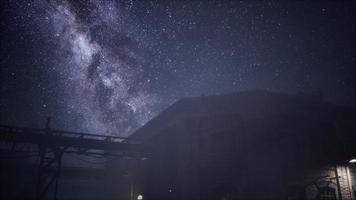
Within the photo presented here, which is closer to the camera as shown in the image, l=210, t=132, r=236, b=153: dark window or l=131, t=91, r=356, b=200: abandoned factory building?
l=131, t=91, r=356, b=200: abandoned factory building

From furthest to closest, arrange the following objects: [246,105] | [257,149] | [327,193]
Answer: [327,193] → [246,105] → [257,149]

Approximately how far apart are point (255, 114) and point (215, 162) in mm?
3159

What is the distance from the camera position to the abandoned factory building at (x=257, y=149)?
12312mm

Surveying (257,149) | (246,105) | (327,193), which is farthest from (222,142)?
(327,193)

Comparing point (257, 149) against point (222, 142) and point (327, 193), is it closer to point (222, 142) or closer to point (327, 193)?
point (222, 142)

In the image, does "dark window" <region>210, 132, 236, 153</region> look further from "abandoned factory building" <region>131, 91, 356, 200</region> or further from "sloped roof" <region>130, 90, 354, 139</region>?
"sloped roof" <region>130, 90, 354, 139</region>

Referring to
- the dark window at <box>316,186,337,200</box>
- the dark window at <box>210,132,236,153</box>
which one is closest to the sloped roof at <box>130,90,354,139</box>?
the dark window at <box>210,132,236,153</box>

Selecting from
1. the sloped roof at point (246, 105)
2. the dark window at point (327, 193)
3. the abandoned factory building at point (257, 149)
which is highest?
the sloped roof at point (246, 105)

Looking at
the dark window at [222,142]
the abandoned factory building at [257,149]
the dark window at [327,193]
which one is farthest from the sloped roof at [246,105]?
the dark window at [327,193]

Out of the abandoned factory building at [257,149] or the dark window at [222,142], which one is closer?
the abandoned factory building at [257,149]

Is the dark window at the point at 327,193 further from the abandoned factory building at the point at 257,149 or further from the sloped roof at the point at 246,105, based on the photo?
the sloped roof at the point at 246,105

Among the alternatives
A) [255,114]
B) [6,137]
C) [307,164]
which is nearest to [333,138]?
[307,164]

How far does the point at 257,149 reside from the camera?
1265 centimetres

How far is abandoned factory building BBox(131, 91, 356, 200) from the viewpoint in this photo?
12.3 metres
